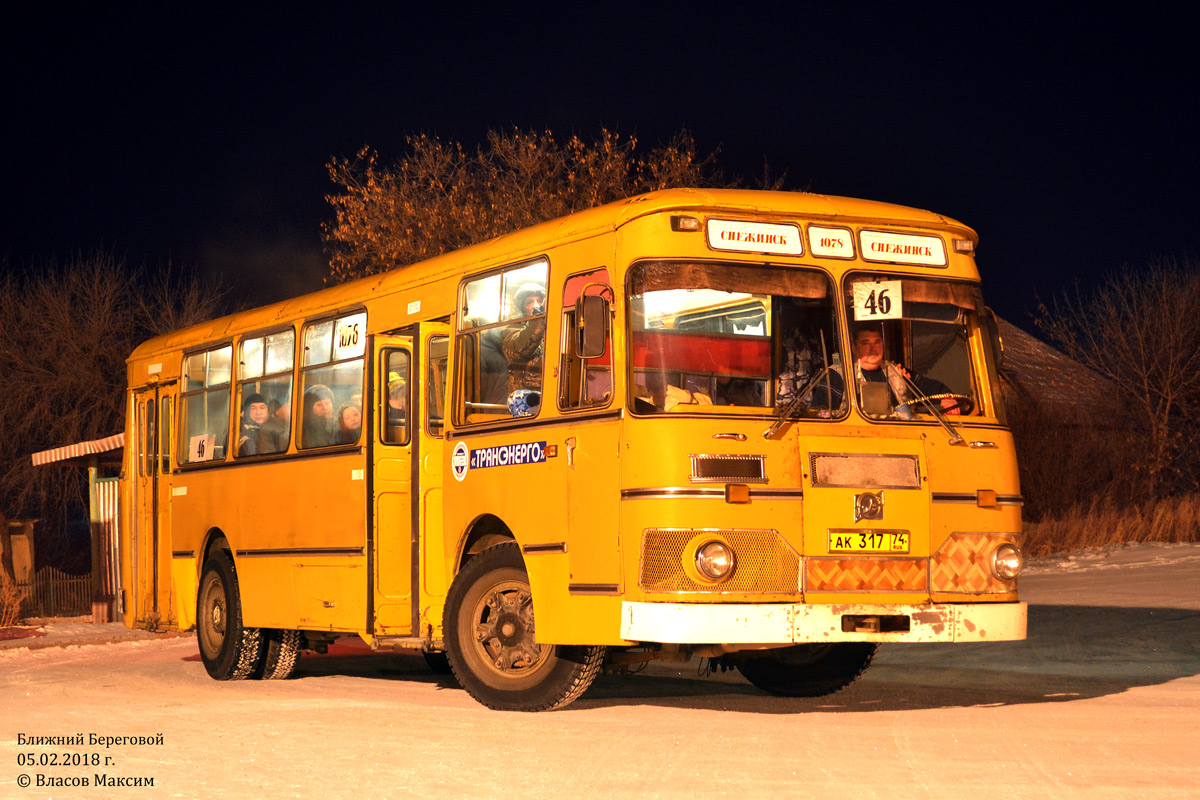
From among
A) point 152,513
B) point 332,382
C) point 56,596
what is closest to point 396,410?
point 332,382

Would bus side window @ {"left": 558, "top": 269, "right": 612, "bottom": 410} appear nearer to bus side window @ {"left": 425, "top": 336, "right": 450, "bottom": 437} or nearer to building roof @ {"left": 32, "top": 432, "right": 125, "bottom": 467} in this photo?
bus side window @ {"left": 425, "top": 336, "right": 450, "bottom": 437}

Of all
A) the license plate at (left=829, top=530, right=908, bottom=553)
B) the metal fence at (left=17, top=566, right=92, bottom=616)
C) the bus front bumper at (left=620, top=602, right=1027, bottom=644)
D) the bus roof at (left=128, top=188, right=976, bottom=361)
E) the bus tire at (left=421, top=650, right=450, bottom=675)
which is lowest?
the metal fence at (left=17, top=566, right=92, bottom=616)

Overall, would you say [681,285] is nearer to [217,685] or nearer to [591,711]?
[591,711]

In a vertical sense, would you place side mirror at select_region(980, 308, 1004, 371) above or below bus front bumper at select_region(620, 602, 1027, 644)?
above

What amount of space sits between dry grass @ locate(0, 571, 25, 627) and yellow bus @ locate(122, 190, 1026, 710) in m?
16.0

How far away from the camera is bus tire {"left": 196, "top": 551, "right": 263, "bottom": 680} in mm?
14273

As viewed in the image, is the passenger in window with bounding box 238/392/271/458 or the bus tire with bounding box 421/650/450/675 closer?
the passenger in window with bounding box 238/392/271/458

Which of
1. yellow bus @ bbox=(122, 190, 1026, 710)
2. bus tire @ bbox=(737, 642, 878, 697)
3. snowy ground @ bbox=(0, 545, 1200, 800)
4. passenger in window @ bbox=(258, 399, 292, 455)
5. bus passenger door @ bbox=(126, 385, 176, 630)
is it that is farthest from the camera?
bus passenger door @ bbox=(126, 385, 176, 630)

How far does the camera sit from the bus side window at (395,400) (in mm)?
12141

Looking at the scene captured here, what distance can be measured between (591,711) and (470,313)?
288cm

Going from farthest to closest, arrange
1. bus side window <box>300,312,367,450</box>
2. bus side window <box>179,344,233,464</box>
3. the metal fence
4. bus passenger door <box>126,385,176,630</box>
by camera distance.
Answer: the metal fence < bus passenger door <box>126,385,176,630</box> < bus side window <box>179,344,233,464</box> < bus side window <box>300,312,367,450</box>

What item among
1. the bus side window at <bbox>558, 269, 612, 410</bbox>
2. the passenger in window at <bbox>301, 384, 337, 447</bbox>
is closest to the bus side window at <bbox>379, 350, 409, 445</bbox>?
the passenger in window at <bbox>301, 384, 337, 447</bbox>

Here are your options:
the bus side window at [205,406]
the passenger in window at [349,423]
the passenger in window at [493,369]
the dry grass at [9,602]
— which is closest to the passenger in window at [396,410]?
the passenger in window at [349,423]

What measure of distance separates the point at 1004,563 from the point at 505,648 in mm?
3273
